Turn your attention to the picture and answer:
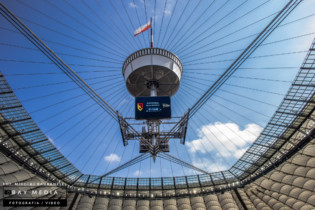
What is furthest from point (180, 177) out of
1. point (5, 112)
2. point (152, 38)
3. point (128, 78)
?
point (5, 112)

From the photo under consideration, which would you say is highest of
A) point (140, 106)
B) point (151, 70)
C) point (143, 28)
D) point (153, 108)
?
point (143, 28)

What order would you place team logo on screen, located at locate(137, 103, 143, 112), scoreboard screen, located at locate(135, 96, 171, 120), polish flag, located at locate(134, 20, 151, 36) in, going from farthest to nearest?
1. polish flag, located at locate(134, 20, 151, 36)
2. team logo on screen, located at locate(137, 103, 143, 112)
3. scoreboard screen, located at locate(135, 96, 171, 120)

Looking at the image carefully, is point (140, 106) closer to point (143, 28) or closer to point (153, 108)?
point (153, 108)

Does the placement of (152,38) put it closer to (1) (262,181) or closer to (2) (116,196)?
(2) (116,196)

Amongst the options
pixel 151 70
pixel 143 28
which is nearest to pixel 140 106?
pixel 151 70

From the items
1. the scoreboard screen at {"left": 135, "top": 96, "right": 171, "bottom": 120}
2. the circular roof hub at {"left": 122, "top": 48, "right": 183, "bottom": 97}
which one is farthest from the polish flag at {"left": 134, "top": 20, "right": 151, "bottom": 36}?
the scoreboard screen at {"left": 135, "top": 96, "right": 171, "bottom": 120}

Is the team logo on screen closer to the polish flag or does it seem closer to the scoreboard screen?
the scoreboard screen

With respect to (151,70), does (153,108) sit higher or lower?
lower

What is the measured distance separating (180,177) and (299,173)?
2464cm

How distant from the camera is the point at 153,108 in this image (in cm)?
2559

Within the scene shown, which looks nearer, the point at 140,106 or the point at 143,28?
the point at 140,106

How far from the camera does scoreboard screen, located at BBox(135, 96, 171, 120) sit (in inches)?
995

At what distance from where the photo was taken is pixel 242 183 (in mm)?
34344

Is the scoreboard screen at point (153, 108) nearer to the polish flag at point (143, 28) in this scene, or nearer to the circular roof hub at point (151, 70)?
the circular roof hub at point (151, 70)
